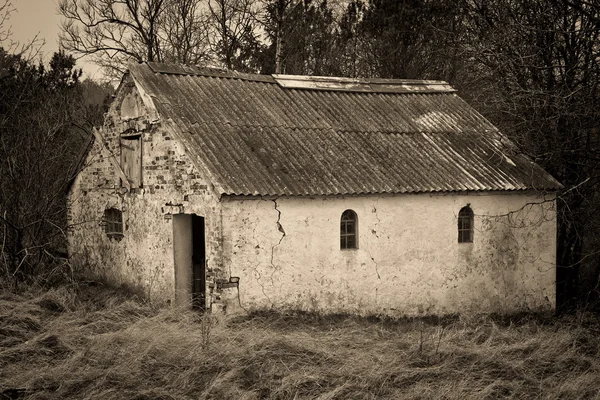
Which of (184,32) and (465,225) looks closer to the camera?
(465,225)

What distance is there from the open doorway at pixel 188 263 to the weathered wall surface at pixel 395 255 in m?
1.81

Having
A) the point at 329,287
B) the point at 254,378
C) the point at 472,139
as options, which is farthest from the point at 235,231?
the point at 472,139

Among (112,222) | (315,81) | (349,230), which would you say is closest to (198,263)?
→ (112,222)

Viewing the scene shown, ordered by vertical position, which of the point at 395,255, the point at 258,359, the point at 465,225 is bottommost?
the point at 258,359

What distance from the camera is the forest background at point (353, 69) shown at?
1266cm

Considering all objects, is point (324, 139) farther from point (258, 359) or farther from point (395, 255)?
point (258, 359)

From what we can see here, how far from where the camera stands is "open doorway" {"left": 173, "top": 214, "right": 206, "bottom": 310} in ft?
41.6

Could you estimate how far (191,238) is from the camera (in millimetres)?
13062

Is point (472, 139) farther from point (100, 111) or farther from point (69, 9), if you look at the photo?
point (69, 9)

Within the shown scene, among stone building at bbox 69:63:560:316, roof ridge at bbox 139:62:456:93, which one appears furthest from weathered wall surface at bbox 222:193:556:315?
roof ridge at bbox 139:62:456:93

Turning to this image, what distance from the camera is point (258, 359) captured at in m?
8.67

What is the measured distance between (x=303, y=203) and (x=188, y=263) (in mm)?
2868

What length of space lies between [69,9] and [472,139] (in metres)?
15.4

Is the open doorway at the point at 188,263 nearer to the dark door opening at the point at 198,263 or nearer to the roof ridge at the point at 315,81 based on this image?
the dark door opening at the point at 198,263
